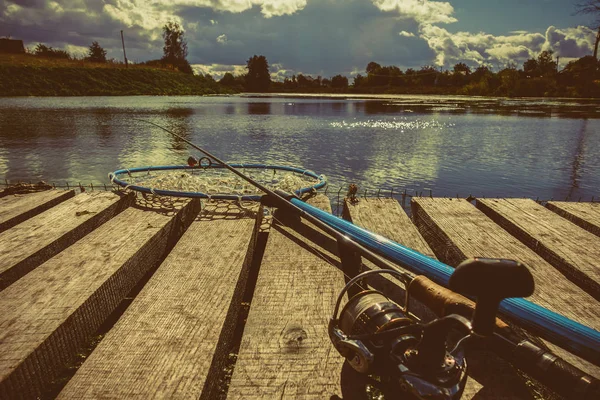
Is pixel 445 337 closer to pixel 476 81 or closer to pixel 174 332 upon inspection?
pixel 174 332

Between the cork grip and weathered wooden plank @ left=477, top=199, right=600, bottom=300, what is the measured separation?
1.70 meters

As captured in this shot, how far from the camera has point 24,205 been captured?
4969mm

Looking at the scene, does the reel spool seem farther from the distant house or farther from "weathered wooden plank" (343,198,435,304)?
the distant house

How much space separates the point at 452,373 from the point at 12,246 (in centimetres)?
417

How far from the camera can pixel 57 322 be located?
2406 mm

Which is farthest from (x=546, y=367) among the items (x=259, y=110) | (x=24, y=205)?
(x=259, y=110)

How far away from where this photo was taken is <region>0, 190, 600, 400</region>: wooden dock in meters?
2.10

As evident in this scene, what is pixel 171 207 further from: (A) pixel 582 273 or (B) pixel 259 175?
(B) pixel 259 175

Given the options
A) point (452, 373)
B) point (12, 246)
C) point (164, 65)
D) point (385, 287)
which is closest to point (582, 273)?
point (385, 287)

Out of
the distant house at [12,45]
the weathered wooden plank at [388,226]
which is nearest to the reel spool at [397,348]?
the weathered wooden plank at [388,226]

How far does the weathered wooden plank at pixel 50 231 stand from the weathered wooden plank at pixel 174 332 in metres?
1.36

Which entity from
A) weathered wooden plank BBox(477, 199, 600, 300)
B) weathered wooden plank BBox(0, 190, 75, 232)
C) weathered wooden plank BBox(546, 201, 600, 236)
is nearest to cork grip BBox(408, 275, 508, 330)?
weathered wooden plank BBox(477, 199, 600, 300)

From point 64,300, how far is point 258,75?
7322 inches

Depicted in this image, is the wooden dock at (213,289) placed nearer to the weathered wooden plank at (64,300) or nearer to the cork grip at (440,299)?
the weathered wooden plank at (64,300)
